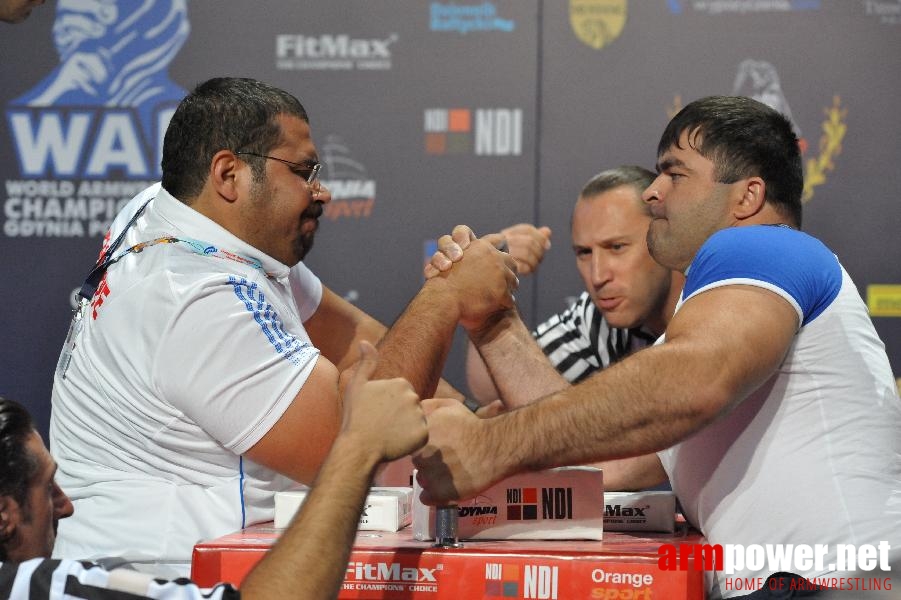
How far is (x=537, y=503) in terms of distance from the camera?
1641 mm

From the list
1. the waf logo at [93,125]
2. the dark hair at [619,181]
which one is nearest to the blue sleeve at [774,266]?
the dark hair at [619,181]

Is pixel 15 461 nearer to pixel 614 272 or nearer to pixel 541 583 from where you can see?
pixel 541 583

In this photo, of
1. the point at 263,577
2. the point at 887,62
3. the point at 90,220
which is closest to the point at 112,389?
the point at 263,577

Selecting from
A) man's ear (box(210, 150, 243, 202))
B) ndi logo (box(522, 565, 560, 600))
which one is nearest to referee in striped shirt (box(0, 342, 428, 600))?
ndi logo (box(522, 565, 560, 600))

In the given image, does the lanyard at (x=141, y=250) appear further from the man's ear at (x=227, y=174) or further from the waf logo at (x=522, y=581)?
the waf logo at (x=522, y=581)

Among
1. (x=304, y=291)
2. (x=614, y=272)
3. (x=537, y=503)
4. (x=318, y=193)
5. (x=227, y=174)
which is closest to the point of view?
(x=537, y=503)

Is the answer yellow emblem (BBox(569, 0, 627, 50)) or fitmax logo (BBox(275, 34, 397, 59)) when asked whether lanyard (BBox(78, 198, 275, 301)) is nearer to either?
fitmax logo (BBox(275, 34, 397, 59))

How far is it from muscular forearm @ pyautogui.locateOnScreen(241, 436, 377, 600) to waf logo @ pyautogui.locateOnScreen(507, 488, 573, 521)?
0.86 feet

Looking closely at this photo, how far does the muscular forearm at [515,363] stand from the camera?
2301mm

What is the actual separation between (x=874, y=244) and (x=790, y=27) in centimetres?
79

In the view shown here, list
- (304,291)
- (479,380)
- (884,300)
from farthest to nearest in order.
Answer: (884,300)
(479,380)
(304,291)

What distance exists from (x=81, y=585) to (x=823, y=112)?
320cm

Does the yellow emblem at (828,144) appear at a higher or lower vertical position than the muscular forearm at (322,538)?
higher

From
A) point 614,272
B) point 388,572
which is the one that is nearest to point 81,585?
point 388,572
